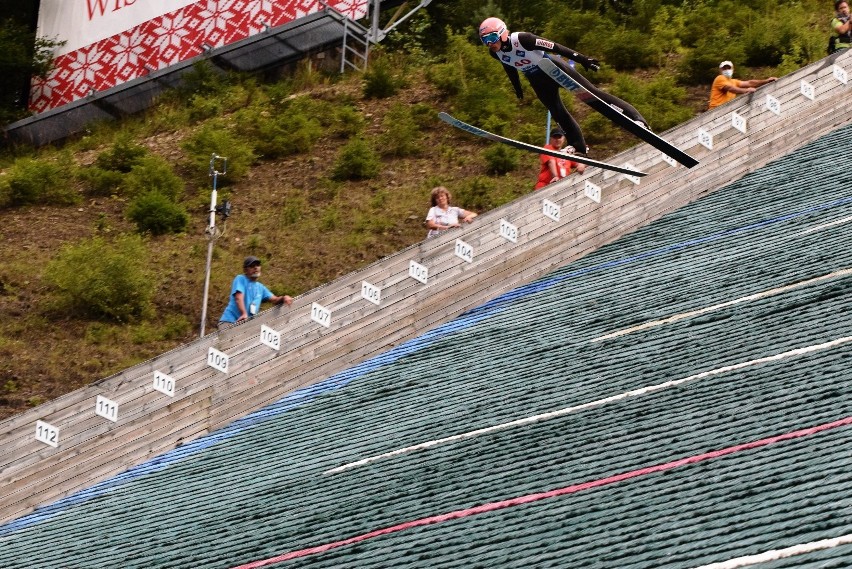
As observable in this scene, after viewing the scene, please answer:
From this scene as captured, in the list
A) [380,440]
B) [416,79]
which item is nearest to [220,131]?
[416,79]

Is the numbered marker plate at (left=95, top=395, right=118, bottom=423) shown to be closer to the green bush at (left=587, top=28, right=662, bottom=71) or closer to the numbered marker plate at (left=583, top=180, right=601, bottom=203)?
the numbered marker plate at (left=583, top=180, right=601, bottom=203)

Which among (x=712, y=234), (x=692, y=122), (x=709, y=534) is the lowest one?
(x=709, y=534)

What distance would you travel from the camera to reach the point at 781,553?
33.2ft

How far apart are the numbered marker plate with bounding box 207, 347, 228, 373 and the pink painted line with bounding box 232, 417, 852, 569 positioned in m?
3.67

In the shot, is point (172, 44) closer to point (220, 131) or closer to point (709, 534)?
point (220, 131)

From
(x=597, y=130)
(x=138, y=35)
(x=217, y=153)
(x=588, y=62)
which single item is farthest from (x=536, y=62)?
(x=138, y=35)

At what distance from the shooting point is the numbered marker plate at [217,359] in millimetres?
16703

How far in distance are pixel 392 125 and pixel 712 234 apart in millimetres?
9223

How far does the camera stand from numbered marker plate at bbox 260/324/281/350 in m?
17.0

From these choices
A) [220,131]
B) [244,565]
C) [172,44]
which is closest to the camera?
[244,565]

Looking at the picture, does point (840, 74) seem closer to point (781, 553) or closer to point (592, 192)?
point (592, 192)

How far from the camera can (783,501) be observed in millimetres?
11148

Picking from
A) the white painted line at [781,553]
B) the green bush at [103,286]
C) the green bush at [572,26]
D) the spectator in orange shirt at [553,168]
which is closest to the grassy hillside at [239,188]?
the green bush at [103,286]

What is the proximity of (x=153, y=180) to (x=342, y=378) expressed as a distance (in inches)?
362
